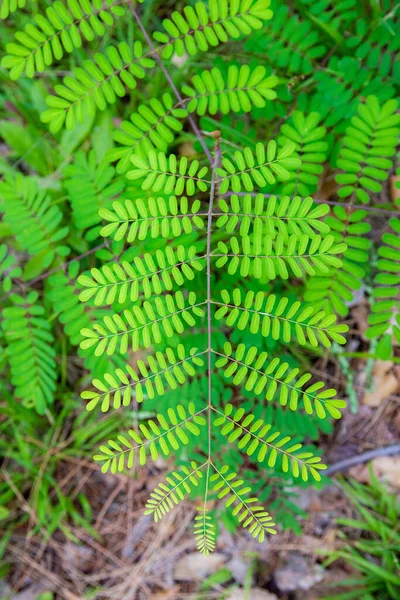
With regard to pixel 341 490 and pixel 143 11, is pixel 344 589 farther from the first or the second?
pixel 143 11

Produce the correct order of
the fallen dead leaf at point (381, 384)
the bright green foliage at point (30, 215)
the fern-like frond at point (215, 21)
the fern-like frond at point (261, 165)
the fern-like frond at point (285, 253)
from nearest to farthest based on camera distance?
the fern-like frond at point (285, 253), the fern-like frond at point (261, 165), the fern-like frond at point (215, 21), the bright green foliage at point (30, 215), the fallen dead leaf at point (381, 384)

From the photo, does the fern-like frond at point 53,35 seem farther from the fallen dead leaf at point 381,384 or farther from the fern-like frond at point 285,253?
the fallen dead leaf at point 381,384

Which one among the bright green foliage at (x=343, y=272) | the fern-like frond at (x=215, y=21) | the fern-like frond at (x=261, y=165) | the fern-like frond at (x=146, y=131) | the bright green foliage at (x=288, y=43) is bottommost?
the bright green foliage at (x=343, y=272)

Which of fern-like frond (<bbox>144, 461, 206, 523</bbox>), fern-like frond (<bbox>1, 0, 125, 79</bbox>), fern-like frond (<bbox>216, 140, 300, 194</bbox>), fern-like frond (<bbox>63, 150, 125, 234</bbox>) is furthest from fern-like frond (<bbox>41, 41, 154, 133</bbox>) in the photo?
fern-like frond (<bbox>144, 461, 206, 523</bbox>)

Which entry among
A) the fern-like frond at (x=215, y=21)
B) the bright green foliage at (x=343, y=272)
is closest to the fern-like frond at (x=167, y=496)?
the bright green foliage at (x=343, y=272)

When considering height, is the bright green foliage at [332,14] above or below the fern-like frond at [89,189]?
above

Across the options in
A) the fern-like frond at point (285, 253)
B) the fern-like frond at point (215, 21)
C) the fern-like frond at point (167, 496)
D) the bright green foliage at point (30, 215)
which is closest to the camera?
the fern-like frond at point (167, 496)

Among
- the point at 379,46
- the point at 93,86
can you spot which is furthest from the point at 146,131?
the point at 379,46
